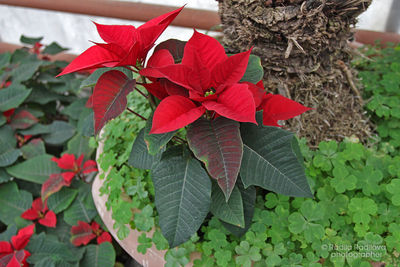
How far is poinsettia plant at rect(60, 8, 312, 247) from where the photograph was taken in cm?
67

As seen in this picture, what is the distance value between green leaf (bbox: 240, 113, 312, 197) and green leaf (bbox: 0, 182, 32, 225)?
3.96 feet

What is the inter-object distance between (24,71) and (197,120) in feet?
4.73

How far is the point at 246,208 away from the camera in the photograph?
837 mm

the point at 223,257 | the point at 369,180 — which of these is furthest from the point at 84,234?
the point at 369,180

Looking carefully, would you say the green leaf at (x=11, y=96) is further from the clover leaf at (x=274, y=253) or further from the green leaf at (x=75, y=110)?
the clover leaf at (x=274, y=253)

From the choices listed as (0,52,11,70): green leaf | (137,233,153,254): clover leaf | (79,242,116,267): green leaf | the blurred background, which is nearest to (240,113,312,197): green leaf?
(137,233,153,254): clover leaf

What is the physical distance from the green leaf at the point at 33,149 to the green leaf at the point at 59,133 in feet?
0.29

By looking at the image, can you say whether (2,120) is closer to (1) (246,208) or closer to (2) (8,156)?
(2) (8,156)

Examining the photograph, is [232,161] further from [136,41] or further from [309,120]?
[309,120]

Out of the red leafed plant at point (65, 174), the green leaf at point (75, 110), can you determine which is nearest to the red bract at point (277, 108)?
the red leafed plant at point (65, 174)

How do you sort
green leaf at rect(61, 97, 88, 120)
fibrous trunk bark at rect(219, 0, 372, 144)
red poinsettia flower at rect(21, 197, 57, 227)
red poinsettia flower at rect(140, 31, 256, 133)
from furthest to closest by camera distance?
green leaf at rect(61, 97, 88, 120) → red poinsettia flower at rect(21, 197, 57, 227) → fibrous trunk bark at rect(219, 0, 372, 144) → red poinsettia flower at rect(140, 31, 256, 133)

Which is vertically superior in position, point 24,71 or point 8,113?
point 24,71

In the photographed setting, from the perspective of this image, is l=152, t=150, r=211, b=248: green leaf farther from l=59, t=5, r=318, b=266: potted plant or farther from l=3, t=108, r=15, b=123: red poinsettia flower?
l=3, t=108, r=15, b=123: red poinsettia flower

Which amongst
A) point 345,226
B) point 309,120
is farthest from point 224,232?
point 309,120
